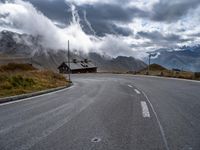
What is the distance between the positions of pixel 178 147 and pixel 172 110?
416cm

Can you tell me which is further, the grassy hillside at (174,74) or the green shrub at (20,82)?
the grassy hillside at (174,74)

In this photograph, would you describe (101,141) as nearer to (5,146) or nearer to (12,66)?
(5,146)

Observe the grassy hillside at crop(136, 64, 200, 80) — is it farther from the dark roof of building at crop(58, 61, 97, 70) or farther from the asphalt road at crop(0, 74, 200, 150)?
the dark roof of building at crop(58, 61, 97, 70)

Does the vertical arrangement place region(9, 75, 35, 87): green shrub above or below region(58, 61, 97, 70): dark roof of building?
below

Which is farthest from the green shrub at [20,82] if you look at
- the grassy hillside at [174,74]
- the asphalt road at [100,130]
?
the grassy hillside at [174,74]

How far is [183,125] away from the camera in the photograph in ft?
21.7

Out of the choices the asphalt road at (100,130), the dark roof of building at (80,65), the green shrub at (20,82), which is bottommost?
the asphalt road at (100,130)

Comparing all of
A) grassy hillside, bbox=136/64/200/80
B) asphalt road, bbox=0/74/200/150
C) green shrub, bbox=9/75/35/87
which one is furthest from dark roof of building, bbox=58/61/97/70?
asphalt road, bbox=0/74/200/150

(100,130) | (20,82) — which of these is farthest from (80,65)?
(100,130)

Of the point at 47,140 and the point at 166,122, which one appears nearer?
the point at 47,140

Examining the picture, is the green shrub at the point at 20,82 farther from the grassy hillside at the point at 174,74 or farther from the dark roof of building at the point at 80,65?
the dark roof of building at the point at 80,65

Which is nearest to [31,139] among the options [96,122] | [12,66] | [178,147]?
[96,122]

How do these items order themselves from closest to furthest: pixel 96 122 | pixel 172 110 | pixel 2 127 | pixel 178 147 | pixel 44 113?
pixel 178 147 → pixel 2 127 → pixel 96 122 → pixel 44 113 → pixel 172 110

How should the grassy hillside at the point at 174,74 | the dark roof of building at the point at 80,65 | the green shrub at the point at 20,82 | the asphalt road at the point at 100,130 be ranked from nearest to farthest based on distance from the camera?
the asphalt road at the point at 100,130 < the green shrub at the point at 20,82 < the grassy hillside at the point at 174,74 < the dark roof of building at the point at 80,65
